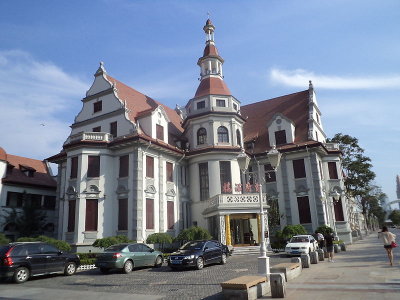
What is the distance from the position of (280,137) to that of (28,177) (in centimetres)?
2886

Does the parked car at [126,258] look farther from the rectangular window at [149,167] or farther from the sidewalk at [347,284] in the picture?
the rectangular window at [149,167]

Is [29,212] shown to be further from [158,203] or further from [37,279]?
[37,279]

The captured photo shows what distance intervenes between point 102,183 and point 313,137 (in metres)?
21.4

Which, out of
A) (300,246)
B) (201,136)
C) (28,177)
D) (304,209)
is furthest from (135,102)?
(300,246)

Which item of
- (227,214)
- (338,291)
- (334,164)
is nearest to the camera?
(338,291)

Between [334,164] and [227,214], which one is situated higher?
[334,164]

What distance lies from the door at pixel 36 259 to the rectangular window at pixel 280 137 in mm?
25857

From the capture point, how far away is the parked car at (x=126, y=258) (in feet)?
54.0

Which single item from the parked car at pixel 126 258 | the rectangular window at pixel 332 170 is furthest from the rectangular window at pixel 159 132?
the rectangular window at pixel 332 170

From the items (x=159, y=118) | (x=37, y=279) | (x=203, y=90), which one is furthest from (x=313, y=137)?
(x=37, y=279)

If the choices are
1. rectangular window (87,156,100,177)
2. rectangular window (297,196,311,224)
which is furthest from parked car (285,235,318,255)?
rectangular window (87,156,100,177)

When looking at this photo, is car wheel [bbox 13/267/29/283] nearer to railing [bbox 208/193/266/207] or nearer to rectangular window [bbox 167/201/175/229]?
rectangular window [bbox 167/201/175/229]

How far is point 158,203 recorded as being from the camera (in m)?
27.9

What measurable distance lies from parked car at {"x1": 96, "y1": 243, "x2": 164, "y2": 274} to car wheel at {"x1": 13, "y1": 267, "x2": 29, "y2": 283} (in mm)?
3387
